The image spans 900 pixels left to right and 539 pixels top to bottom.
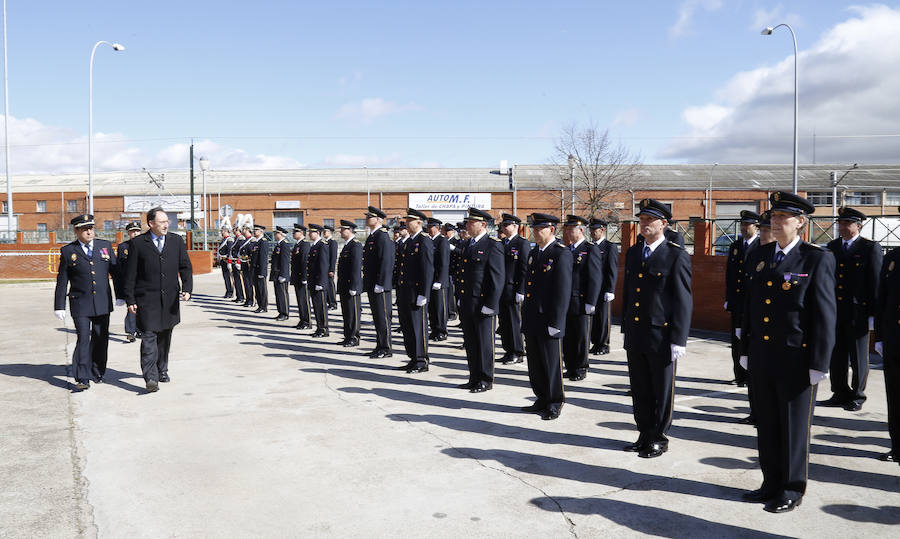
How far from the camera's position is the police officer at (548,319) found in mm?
6414

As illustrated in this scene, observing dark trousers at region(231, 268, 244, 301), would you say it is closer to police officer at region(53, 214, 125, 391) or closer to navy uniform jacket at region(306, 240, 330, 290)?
navy uniform jacket at region(306, 240, 330, 290)

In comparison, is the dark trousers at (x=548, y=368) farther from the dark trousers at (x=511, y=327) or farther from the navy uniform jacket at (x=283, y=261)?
the navy uniform jacket at (x=283, y=261)

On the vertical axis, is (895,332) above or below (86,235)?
below

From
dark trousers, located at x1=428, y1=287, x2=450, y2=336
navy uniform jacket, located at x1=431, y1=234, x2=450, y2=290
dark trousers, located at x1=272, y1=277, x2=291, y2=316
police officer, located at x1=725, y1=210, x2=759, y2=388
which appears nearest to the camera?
police officer, located at x1=725, y1=210, x2=759, y2=388

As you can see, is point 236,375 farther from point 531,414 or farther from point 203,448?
point 531,414

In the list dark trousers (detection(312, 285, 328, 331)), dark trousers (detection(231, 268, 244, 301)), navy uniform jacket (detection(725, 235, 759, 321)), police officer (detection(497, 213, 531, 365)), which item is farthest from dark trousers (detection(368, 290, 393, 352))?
dark trousers (detection(231, 268, 244, 301))

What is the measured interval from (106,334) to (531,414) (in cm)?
537

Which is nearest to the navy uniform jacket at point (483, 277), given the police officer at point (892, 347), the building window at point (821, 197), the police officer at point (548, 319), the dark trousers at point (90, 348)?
the police officer at point (548, 319)

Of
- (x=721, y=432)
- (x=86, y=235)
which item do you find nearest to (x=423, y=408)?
(x=721, y=432)

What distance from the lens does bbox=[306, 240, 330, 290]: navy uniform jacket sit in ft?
39.8

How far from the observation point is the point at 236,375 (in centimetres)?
868

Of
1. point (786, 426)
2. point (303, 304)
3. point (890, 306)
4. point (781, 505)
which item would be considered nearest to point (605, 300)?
point (890, 306)

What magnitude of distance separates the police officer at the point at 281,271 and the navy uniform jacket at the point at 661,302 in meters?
10.6

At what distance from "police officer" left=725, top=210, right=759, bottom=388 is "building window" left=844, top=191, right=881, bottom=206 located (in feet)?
174
